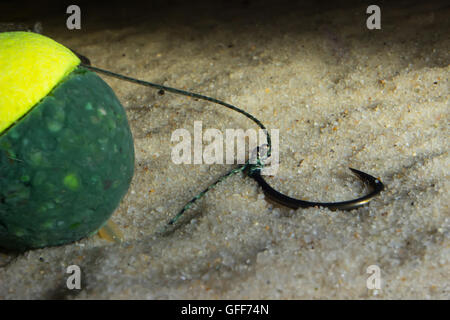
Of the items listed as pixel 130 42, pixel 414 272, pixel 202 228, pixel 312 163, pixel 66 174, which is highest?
pixel 130 42

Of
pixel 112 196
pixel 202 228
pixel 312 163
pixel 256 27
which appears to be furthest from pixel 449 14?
pixel 112 196

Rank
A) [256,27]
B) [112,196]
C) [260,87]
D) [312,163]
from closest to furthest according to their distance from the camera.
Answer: [112,196], [312,163], [260,87], [256,27]

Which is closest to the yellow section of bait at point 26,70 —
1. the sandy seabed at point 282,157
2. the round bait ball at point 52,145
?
the round bait ball at point 52,145

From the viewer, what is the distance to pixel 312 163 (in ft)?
7.06

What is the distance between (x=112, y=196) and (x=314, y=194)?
33.6 inches

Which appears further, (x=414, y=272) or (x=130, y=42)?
(x=130, y=42)

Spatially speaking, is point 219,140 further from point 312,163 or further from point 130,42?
point 130,42

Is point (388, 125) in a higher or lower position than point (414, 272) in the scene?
higher

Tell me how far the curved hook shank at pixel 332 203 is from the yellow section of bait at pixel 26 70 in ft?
2.99

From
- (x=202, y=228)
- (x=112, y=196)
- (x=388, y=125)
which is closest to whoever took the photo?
(x=112, y=196)
